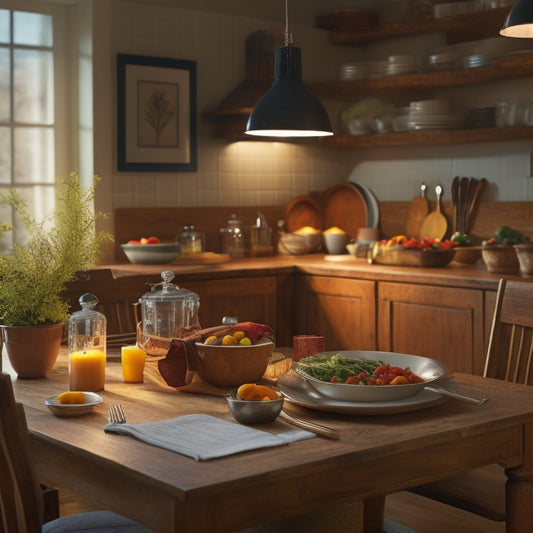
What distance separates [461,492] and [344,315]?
2349 millimetres

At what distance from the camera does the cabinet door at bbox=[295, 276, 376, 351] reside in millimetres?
4570

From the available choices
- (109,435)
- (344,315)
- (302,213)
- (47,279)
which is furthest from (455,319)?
(109,435)

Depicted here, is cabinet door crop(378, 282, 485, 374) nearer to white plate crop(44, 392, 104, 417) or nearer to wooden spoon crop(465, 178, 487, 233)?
wooden spoon crop(465, 178, 487, 233)

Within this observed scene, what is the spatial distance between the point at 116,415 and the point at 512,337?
1.30 metres

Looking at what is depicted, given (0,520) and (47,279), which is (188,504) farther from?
(47,279)

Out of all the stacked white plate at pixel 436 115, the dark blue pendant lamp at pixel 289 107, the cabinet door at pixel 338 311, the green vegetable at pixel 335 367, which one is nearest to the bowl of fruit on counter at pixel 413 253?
the cabinet door at pixel 338 311

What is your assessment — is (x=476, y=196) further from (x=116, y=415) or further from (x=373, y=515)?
(x=116, y=415)

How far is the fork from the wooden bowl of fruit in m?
0.28

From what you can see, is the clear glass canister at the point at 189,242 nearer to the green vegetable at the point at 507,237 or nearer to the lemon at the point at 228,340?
the green vegetable at the point at 507,237

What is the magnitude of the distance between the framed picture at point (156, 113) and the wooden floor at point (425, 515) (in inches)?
77.6

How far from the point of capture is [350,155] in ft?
19.5

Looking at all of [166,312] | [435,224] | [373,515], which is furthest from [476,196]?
[166,312]

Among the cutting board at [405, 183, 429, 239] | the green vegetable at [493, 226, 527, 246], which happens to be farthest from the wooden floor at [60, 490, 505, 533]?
the cutting board at [405, 183, 429, 239]

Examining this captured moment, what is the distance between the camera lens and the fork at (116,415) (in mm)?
1913
